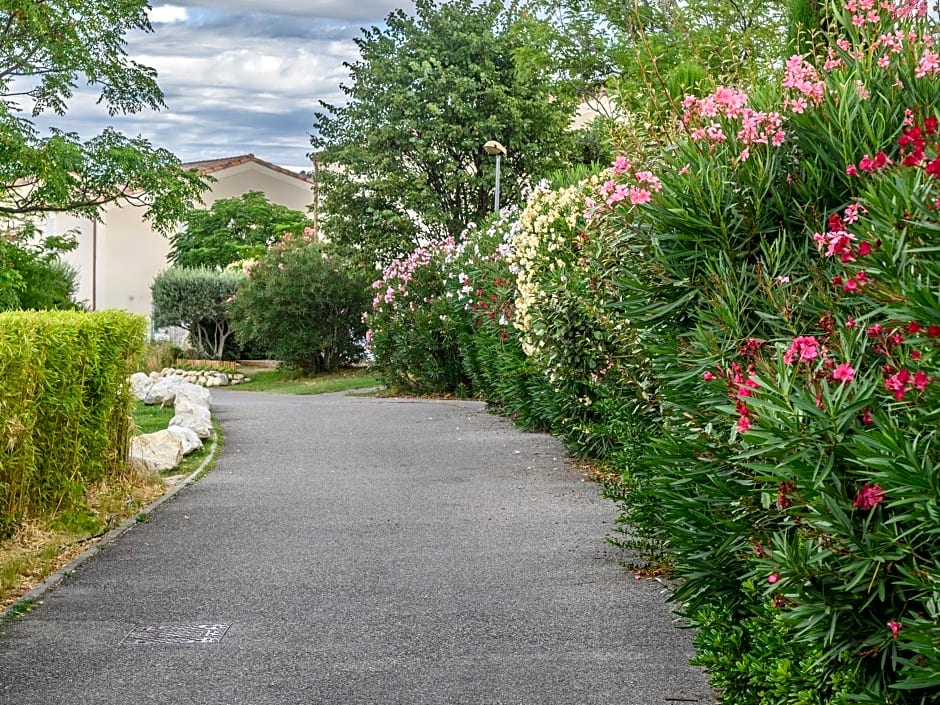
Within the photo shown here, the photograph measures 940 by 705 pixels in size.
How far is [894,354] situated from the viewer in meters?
3.54

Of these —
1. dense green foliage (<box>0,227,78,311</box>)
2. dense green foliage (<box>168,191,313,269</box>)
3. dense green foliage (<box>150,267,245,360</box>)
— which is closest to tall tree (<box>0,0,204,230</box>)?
dense green foliage (<box>0,227,78,311</box>)

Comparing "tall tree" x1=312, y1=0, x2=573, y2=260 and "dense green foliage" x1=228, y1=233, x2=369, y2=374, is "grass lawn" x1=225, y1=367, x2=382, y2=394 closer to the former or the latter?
"dense green foliage" x1=228, y1=233, x2=369, y2=374

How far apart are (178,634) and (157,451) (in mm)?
6234

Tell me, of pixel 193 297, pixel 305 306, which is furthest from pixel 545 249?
pixel 193 297

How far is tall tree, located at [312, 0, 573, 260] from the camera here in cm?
3125

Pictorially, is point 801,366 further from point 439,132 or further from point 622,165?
point 439,132

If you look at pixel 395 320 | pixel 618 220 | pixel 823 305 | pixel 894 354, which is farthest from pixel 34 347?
pixel 395 320

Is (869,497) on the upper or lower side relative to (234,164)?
lower

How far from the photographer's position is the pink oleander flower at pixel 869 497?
10.6ft

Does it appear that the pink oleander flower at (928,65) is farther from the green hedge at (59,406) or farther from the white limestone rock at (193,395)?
the white limestone rock at (193,395)

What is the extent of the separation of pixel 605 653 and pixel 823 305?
221 cm

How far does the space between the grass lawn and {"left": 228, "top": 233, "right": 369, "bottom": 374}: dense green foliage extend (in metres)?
0.40

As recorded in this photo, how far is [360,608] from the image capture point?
254 inches

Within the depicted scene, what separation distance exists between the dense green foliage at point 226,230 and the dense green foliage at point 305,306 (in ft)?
70.8
